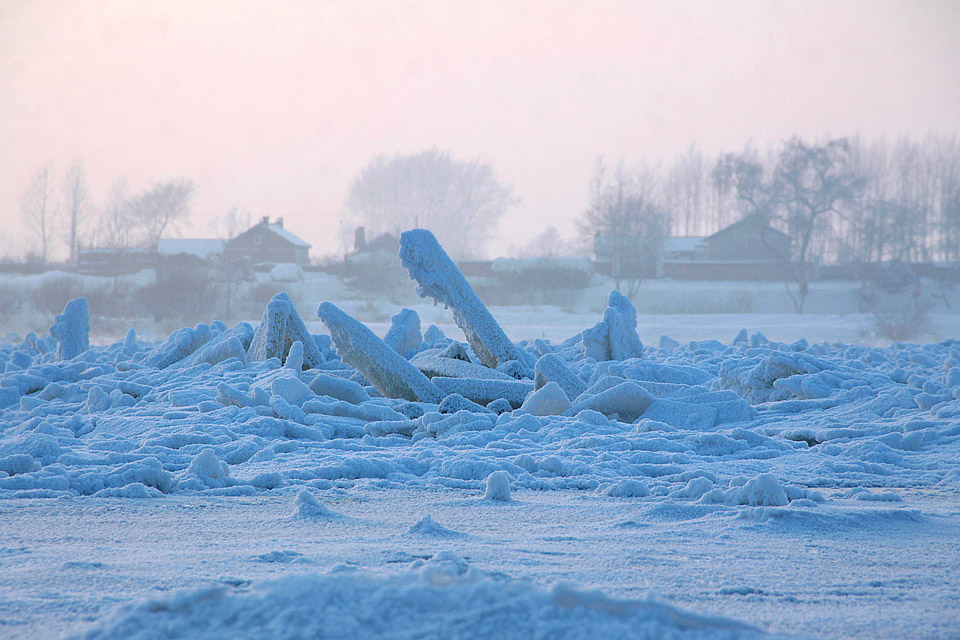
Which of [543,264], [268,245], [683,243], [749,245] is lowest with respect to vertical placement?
[543,264]

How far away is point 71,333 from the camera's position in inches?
376

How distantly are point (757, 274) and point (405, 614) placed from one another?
40.5m

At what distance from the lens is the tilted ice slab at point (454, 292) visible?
650 centimetres

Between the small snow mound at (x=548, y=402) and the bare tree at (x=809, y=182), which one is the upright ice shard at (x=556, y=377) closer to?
the small snow mound at (x=548, y=402)

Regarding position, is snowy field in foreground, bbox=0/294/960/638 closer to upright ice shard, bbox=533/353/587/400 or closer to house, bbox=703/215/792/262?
upright ice shard, bbox=533/353/587/400

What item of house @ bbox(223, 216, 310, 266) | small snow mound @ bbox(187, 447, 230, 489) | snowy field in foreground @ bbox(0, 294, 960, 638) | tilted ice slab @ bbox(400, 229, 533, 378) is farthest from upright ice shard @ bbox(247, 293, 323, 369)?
house @ bbox(223, 216, 310, 266)

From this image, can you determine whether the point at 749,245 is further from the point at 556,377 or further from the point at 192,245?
the point at 556,377

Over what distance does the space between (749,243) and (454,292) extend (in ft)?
121

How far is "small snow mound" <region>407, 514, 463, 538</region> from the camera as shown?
2713 millimetres

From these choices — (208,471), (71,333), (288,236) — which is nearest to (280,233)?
(288,236)

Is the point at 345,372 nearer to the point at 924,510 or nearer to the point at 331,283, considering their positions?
the point at 924,510

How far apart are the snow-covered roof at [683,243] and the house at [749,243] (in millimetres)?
933

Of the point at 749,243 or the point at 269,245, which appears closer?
the point at 749,243

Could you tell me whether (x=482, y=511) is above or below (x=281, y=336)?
below
